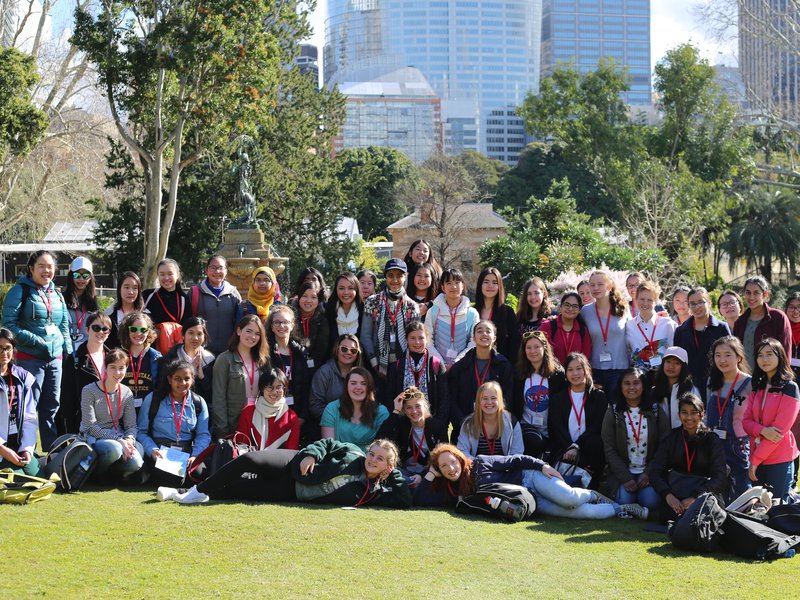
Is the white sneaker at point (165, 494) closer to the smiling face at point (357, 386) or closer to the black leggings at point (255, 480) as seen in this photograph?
the black leggings at point (255, 480)

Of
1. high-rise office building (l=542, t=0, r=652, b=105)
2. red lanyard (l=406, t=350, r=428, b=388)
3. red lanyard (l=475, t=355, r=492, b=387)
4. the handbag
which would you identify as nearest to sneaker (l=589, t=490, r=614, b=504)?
red lanyard (l=475, t=355, r=492, b=387)

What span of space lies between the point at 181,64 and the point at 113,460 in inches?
Result: 491

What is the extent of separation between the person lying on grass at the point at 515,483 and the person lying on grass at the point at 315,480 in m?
0.24

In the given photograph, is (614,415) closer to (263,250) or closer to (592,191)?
(263,250)

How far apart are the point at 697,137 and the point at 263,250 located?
22.5m

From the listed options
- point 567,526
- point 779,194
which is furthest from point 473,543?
point 779,194

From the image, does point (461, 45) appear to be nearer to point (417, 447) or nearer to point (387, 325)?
point (387, 325)

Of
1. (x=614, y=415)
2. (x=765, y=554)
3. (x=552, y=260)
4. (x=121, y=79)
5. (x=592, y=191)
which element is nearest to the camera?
(x=765, y=554)

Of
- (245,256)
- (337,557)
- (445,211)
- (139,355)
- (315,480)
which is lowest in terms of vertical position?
(337,557)

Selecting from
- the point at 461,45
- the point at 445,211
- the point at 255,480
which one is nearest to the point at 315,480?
the point at 255,480

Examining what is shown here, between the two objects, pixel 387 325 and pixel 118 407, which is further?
pixel 387 325

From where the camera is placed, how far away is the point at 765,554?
5.20m

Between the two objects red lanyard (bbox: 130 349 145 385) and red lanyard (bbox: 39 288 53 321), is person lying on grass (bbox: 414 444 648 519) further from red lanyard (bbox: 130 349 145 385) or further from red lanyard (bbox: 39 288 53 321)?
red lanyard (bbox: 39 288 53 321)

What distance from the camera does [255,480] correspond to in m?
6.35
